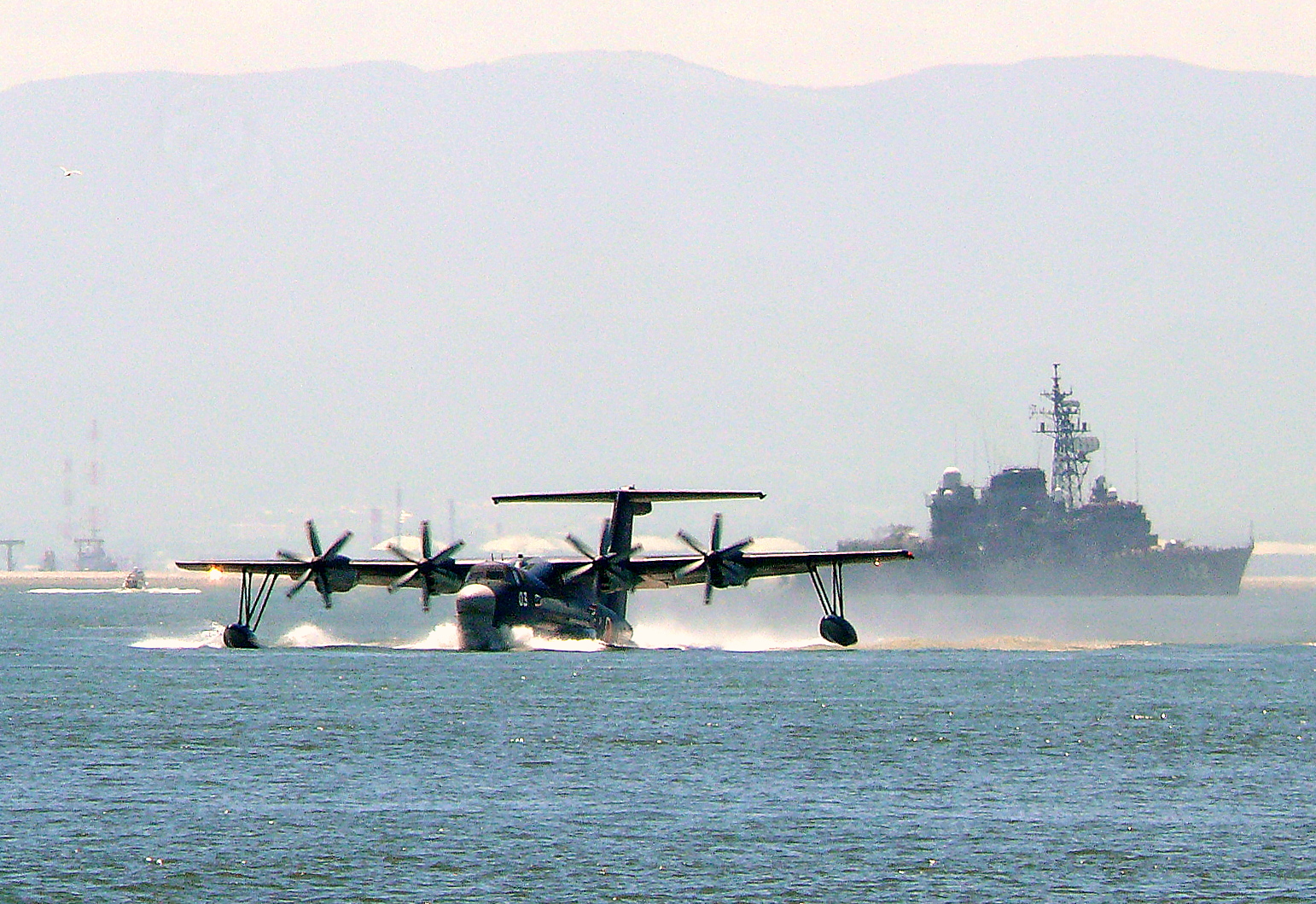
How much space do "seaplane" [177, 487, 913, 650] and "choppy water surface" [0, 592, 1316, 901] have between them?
596 centimetres

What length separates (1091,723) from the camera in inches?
2496

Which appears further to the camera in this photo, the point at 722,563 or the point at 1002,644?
the point at 1002,644

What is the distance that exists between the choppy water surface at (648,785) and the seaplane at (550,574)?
5.96 metres

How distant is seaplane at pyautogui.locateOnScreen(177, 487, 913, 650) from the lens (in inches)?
3462

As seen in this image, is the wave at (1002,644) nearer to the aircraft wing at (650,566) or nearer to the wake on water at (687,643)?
the wake on water at (687,643)

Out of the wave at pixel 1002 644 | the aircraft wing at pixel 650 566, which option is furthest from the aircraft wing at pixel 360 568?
the wave at pixel 1002 644

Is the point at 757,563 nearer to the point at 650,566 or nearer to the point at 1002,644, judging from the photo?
the point at 650,566

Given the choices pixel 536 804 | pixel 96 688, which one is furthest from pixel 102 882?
pixel 96 688

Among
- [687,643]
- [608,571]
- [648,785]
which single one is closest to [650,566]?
[608,571]

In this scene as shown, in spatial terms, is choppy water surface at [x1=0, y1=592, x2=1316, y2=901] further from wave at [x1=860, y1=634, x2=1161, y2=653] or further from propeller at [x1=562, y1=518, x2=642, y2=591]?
wave at [x1=860, y1=634, x2=1161, y2=653]

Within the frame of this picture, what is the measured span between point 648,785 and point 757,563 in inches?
1727

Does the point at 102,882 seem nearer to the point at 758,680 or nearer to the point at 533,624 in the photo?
the point at 758,680

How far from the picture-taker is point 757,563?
90.2m

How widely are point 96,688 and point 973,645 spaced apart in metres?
58.5
